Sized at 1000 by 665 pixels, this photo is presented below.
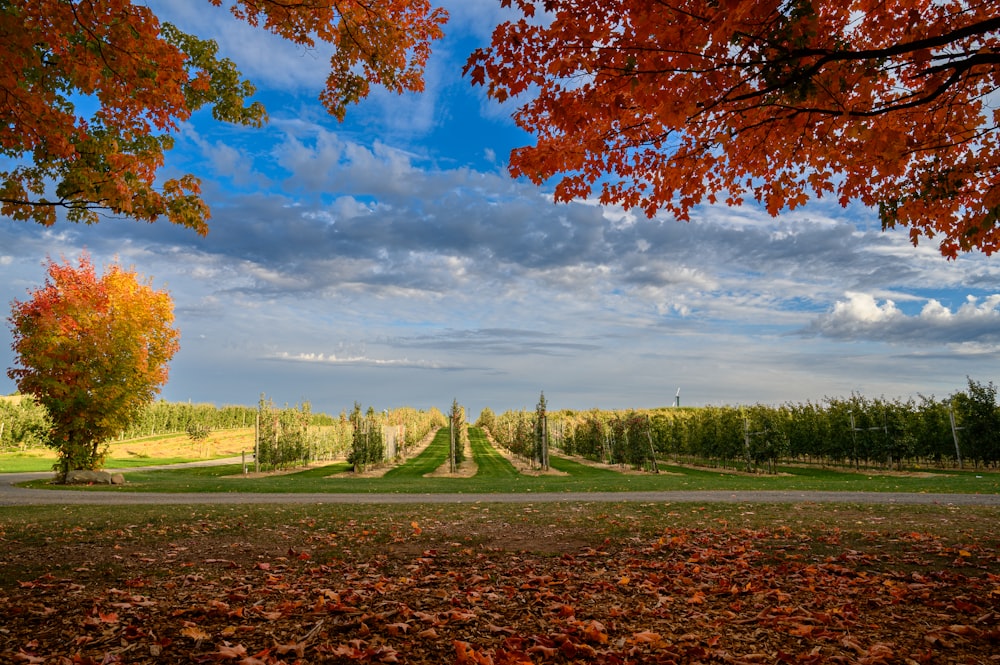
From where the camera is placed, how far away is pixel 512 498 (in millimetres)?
14891

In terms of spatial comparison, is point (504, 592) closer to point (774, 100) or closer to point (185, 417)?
point (774, 100)

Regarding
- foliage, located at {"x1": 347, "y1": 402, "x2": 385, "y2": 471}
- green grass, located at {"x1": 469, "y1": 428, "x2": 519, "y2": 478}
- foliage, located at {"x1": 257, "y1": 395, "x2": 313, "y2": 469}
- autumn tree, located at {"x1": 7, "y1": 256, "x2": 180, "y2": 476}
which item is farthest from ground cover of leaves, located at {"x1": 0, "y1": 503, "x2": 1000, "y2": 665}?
foliage, located at {"x1": 257, "y1": 395, "x2": 313, "y2": 469}

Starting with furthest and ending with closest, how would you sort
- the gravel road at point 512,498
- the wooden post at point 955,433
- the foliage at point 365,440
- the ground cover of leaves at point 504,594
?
1. the foliage at point 365,440
2. the wooden post at point 955,433
3. the gravel road at point 512,498
4. the ground cover of leaves at point 504,594

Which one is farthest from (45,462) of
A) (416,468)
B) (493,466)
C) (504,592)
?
(504,592)

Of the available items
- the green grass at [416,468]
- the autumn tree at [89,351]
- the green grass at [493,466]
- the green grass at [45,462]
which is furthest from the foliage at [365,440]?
the green grass at [45,462]

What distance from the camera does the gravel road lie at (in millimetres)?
13562

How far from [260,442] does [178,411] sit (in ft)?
178

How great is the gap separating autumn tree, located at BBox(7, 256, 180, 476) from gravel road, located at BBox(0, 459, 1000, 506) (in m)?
5.43

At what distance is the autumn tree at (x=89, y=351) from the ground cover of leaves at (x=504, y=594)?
51.0 ft

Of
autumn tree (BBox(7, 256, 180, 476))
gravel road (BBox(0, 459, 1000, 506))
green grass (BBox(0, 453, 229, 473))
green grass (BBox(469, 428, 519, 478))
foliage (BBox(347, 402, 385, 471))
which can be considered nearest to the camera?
gravel road (BBox(0, 459, 1000, 506))

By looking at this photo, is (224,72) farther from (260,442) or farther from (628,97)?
(260,442)

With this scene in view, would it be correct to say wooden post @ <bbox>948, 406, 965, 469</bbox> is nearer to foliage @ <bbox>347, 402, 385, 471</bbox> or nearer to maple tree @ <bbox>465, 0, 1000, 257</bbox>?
maple tree @ <bbox>465, 0, 1000, 257</bbox>

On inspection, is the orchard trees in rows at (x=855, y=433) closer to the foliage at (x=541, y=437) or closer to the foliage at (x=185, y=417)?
the foliage at (x=541, y=437)

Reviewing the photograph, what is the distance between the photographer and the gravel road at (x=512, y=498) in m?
13.6
